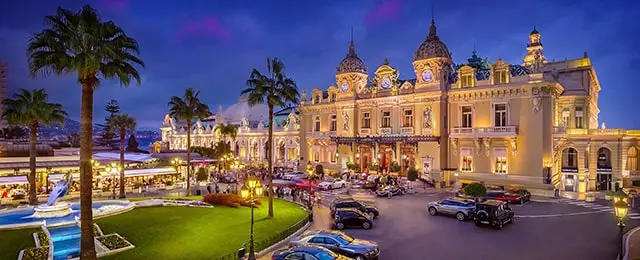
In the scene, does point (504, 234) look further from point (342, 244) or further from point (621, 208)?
point (342, 244)

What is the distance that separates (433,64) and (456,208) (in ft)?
73.3

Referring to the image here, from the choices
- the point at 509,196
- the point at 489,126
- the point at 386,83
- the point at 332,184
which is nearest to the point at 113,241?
the point at 332,184

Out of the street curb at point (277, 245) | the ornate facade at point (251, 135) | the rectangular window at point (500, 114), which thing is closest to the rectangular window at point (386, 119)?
the rectangular window at point (500, 114)

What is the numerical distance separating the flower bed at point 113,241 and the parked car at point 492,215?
1978 centimetres

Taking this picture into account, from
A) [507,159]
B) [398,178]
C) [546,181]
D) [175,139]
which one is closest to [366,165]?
[398,178]

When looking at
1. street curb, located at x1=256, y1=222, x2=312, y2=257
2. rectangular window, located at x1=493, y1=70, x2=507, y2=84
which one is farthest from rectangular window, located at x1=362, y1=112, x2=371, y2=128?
street curb, located at x1=256, y1=222, x2=312, y2=257

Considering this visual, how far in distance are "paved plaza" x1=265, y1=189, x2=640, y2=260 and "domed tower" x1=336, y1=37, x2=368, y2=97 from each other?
25.8m

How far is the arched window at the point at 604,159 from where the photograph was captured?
4250cm

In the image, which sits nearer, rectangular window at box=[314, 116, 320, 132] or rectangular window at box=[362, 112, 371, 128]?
rectangular window at box=[362, 112, 371, 128]

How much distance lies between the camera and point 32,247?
1816cm

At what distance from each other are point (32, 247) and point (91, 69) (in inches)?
389

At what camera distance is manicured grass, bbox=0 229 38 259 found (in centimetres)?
1747

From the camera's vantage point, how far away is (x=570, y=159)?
43.6m

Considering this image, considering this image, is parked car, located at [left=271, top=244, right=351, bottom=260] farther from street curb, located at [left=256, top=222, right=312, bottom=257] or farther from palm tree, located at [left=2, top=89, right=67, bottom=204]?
palm tree, located at [left=2, top=89, right=67, bottom=204]
